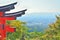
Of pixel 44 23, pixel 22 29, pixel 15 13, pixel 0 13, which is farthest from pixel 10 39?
pixel 44 23

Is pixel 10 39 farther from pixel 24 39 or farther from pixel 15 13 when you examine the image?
pixel 15 13

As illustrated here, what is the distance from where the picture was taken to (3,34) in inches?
233

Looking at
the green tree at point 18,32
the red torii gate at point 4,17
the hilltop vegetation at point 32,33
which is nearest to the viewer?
the red torii gate at point 4,17

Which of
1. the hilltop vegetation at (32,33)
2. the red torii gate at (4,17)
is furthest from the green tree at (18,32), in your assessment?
the red torii gate at (4,17)

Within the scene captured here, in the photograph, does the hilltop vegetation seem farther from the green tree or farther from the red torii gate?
the red torii gate

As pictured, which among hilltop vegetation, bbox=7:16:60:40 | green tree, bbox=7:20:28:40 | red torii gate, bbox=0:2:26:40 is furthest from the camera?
green tree, bbox=7:20:28:40

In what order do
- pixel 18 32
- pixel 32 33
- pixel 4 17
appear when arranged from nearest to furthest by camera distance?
pixel 4 17, pixel 18 32, pixel 32 33

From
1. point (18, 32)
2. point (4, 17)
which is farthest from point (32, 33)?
point (4, 17)

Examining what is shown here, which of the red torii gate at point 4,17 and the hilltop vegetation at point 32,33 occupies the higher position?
the red torii gate at point 4,17

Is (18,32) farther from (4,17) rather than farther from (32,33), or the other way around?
(4,17)

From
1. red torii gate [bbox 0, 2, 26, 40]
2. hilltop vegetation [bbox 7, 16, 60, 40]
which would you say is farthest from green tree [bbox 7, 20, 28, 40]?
red torii gate [bbox 0, 2, 26, 40]

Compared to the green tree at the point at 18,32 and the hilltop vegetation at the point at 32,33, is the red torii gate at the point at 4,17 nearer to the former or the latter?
the hilltop vegetation at the point at 32,33

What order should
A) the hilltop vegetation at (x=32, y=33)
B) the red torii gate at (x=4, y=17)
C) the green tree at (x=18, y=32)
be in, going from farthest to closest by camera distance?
the green tree at (x=18, y=32) < the hilltop vegetation at (x=32, y=33) < the red torii gate at (x=4, y=17)

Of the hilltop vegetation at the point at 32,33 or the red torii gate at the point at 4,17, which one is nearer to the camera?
the red torii gate at the point at 4,17
